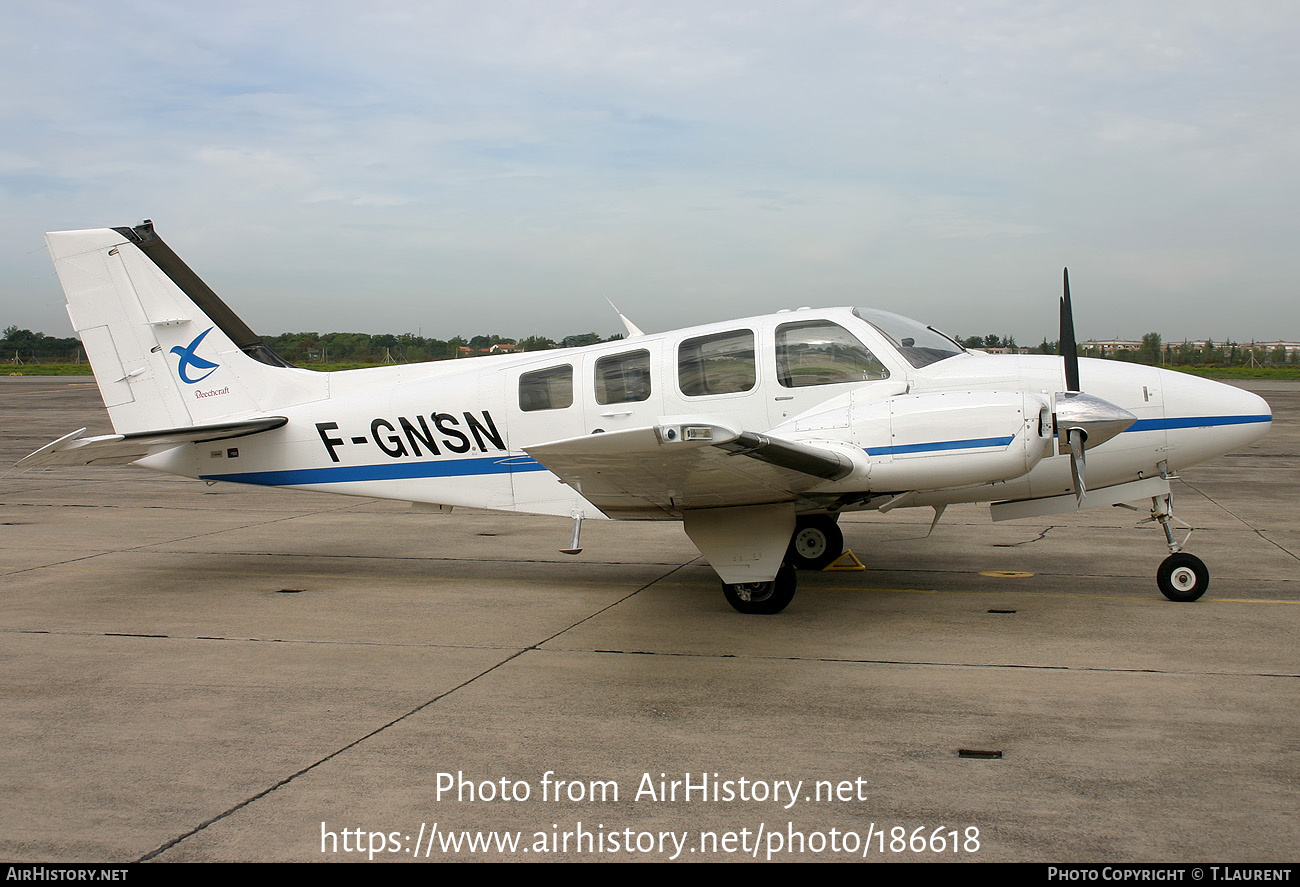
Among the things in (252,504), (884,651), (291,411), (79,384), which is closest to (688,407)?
(884,651)

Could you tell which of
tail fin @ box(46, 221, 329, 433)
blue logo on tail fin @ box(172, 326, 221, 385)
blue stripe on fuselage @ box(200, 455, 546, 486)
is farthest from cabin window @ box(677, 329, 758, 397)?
blue logo on tail fin @ box(172, 326, 221, 385)

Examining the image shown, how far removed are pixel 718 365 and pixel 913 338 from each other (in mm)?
1780

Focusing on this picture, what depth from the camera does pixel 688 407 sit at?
8.48 metres

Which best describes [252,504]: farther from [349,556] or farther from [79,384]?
[79,384]

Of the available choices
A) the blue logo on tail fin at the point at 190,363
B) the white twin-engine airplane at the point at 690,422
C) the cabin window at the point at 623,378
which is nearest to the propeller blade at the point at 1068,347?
the white twin-engine airplane at the point at 690,422

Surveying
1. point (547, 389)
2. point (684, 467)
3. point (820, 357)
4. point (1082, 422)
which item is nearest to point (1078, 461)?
point (1082, 422)

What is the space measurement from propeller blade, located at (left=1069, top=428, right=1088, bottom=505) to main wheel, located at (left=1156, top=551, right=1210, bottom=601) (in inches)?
40.5

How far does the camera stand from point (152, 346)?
10.2 m

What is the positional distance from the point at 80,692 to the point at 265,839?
2.91 m

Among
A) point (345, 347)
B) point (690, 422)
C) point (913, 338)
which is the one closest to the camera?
point (690, 422)

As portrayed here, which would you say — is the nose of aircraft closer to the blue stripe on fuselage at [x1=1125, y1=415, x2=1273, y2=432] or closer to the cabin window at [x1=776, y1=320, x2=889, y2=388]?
the blue stripe on fuselage at [x1=1125, y1=415, x2=1273, y2=432]

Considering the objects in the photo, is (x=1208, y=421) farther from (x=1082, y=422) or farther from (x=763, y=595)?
(x=763, y=595)

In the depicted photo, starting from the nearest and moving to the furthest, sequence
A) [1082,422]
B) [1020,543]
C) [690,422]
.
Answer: [690,422] → [1082,422] → [1020,543]

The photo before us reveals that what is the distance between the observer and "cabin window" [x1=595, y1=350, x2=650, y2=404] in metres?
8.64
